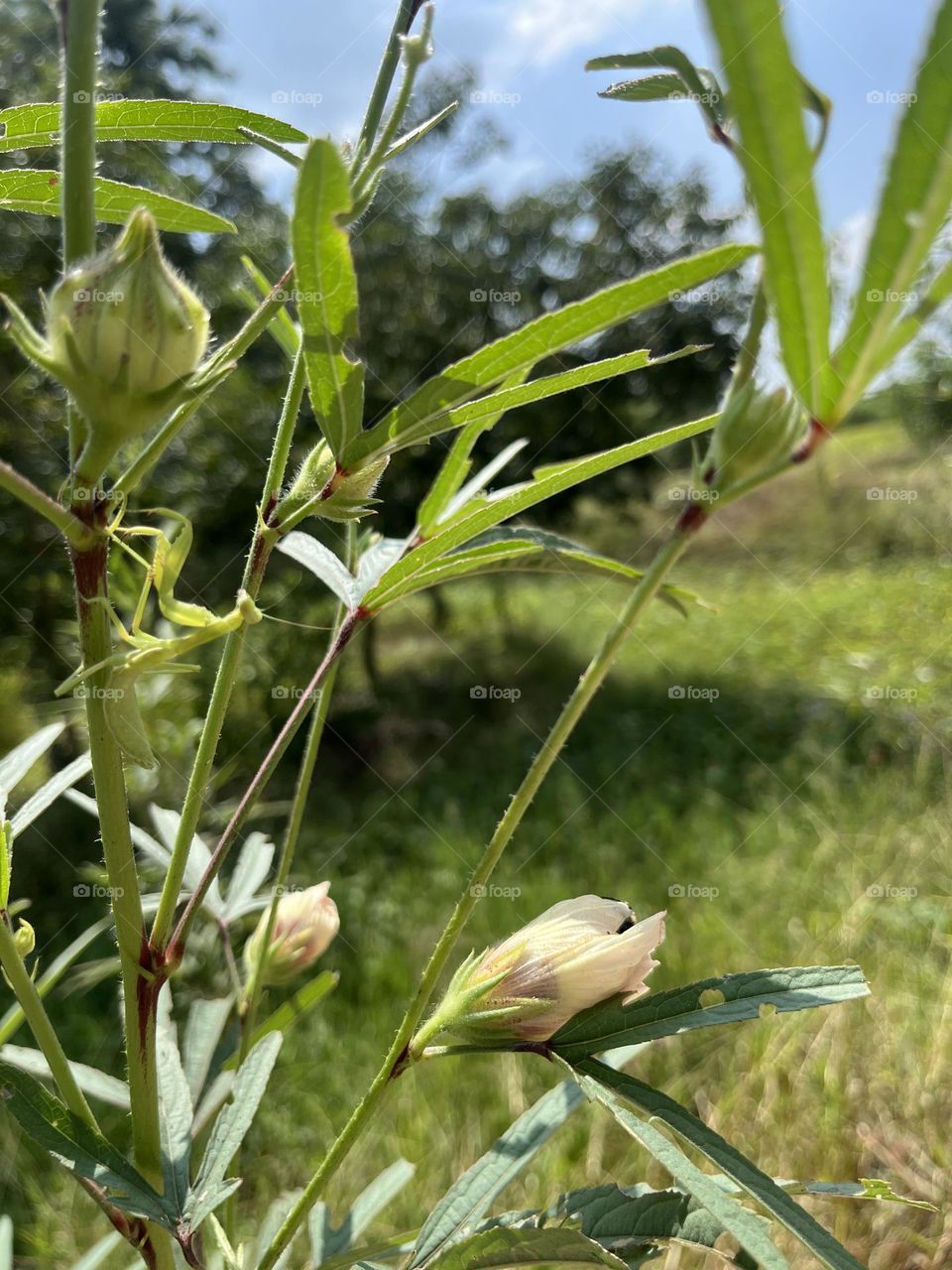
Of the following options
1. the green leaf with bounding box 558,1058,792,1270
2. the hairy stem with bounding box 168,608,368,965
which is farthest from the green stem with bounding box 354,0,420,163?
the green leaf with bounding box 558,1058,792,1270

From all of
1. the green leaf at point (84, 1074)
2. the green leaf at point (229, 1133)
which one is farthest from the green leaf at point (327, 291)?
the green leaf at point (84, 1074)

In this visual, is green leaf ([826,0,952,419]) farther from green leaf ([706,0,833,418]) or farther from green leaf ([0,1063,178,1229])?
green leaf ([0,1063,178,1229])

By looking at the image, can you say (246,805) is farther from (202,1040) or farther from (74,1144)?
(202,1040)

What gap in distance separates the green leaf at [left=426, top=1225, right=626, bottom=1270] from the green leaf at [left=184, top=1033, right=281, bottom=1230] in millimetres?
72

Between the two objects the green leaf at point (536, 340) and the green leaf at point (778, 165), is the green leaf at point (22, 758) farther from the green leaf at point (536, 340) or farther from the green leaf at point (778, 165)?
the green leaf at point (778, 165)

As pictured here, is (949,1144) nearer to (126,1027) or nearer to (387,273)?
(126,1027)

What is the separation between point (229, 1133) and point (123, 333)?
0.27 meters

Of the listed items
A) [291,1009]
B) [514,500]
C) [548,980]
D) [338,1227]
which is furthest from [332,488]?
[338,1227]

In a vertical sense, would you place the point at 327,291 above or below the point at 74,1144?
above

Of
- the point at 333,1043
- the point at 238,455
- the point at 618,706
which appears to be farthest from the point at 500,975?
the point at 618,706

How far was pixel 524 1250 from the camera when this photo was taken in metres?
0.27

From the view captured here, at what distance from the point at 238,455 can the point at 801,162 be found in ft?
9.92

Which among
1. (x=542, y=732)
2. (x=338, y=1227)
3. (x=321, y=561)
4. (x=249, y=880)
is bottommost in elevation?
(x=542, y=732)

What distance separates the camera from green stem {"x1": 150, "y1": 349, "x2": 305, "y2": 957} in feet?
0.87
